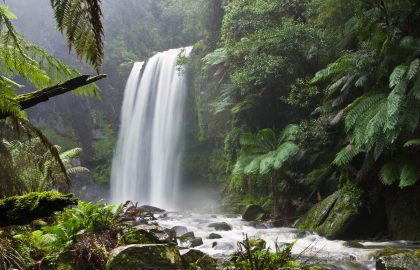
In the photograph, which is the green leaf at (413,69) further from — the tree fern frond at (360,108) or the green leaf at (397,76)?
the tree fern frond at (360,108)

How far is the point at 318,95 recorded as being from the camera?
1153 centimetres

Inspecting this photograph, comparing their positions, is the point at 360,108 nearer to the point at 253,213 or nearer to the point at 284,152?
the point at 284,152

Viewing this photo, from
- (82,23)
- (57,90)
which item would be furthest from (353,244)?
(82,23)

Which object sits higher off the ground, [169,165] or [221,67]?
[221,67]

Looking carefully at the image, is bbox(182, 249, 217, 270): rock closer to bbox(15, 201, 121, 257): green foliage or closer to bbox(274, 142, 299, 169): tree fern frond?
bbox(15, 201, 121, 257): green foliage

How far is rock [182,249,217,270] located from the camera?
4.66 meters

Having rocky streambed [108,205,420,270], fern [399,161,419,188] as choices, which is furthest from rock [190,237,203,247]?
fern [399,161,419,188]

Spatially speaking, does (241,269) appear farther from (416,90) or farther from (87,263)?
(416,90)

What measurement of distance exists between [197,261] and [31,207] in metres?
3.26

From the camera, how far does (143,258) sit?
419 cm

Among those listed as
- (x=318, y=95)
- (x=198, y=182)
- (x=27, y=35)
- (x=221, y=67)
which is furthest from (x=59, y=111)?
(x=318, y=95)

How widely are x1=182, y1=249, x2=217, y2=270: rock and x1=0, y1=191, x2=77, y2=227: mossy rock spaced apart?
3.00 m

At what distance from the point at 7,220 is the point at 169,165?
18243 millimetres

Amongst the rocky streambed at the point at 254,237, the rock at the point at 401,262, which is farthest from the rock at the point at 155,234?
the rock at the point at 401,262
